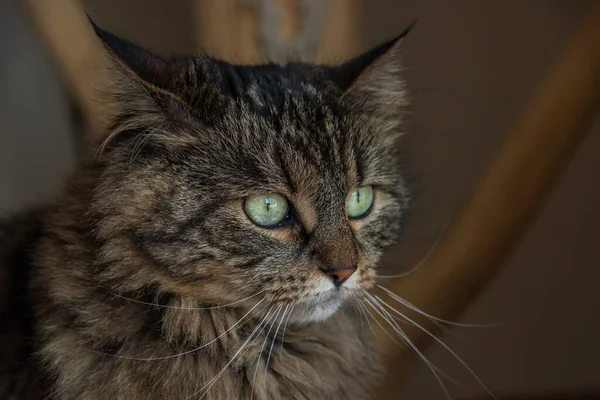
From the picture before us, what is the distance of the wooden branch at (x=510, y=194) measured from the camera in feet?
3.25

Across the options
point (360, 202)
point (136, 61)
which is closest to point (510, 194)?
point (360, 202)

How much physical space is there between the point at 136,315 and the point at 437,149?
3.73 feet

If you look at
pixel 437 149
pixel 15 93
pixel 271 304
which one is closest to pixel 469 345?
pixel 437 149

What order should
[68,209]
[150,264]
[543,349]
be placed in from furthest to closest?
[543,349] → [68,209] → [150,264]

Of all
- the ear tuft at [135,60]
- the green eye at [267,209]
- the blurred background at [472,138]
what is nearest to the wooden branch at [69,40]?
the blurred background at [472,138]

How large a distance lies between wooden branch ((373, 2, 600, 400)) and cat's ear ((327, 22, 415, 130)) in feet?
0.72

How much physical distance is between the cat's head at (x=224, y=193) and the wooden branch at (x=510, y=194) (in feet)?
1.05

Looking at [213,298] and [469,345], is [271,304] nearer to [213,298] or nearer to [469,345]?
[213,298]

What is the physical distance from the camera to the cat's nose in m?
0.85

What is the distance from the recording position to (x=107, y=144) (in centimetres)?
91

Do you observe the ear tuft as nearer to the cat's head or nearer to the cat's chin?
the cat's head

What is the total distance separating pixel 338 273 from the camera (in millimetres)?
851

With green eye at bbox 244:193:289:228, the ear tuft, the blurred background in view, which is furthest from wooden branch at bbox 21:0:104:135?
green eye at bbox 244:193:289:228

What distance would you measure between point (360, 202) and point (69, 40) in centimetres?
83
